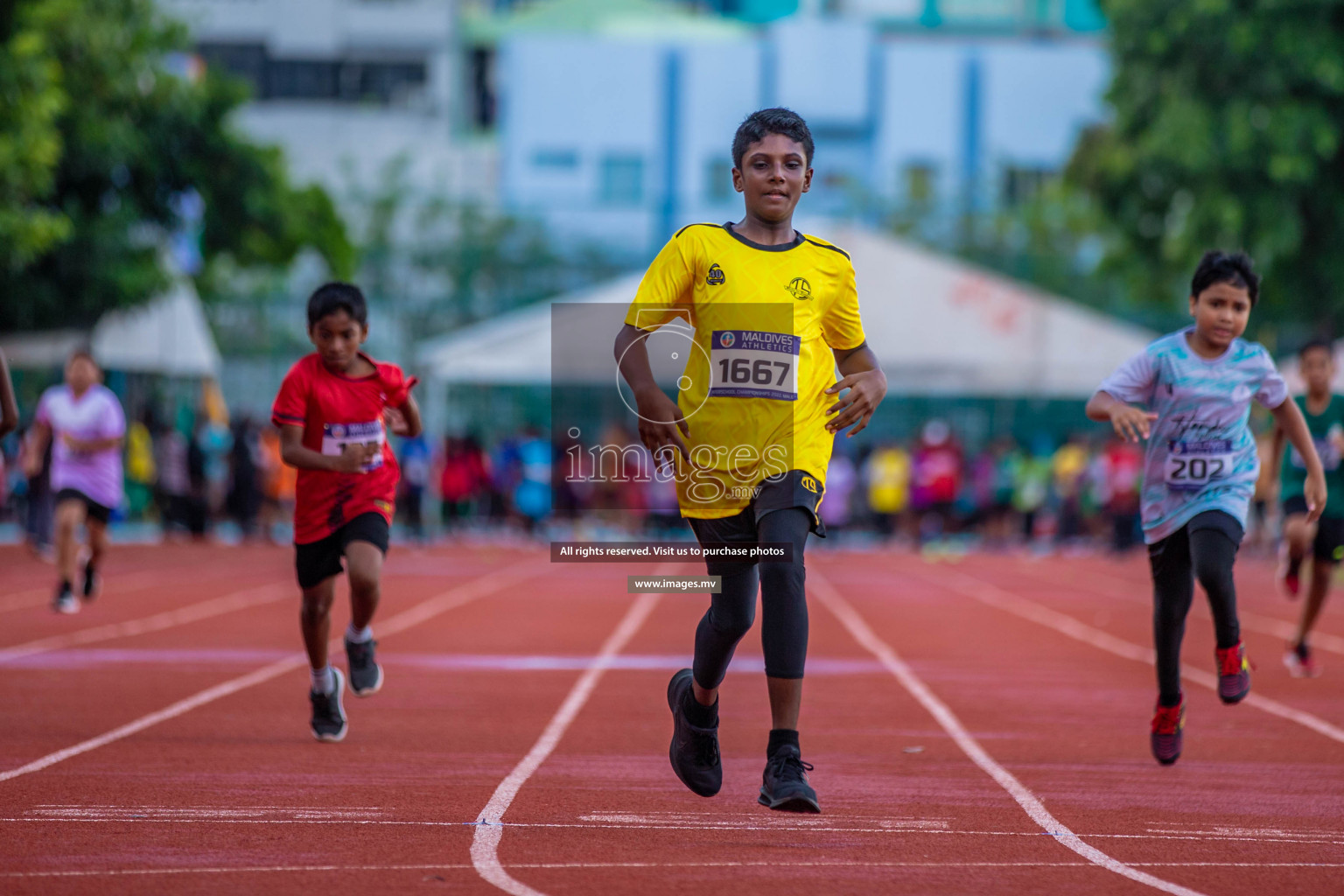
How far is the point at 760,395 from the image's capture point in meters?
5.36

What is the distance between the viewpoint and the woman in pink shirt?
13.0 metres

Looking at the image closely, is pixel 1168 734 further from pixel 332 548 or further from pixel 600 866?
pixel 332 548

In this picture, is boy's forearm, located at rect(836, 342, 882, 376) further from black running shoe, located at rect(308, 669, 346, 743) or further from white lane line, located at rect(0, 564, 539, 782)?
white lane line, located at rect(0, 564, 539, 782)

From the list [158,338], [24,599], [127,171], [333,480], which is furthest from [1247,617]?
[158,338]

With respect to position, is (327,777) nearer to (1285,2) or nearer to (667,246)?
(667,246)

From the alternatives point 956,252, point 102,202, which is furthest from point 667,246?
A: point 956,252

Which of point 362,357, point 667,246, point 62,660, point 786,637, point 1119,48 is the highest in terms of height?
point 1119,48

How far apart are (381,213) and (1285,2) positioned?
78.5 ft

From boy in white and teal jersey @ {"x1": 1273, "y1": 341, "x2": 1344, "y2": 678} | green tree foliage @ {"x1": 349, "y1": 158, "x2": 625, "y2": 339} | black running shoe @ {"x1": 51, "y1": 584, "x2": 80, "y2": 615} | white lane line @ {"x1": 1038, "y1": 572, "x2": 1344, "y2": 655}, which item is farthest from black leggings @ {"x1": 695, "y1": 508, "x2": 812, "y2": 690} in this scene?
green tree foliage @ {"x1": 349, "y1": 158, "x2": 625, "y2": 339}

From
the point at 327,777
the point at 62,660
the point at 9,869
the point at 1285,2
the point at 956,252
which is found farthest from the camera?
the point at 956,252

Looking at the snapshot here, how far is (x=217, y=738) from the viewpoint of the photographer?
7426mm

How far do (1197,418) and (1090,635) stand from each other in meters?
6.93

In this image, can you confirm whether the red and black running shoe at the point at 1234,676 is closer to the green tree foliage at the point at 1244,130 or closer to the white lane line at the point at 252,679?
the white lane line at the point at 252,679

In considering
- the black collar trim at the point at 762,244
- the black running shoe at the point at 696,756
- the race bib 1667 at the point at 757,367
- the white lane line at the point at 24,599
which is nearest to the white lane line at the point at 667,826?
Answer: the black running shoe at the point at 696,756
